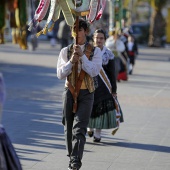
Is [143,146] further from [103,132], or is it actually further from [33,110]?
[33,110]

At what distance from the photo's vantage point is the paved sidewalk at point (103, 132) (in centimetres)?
938

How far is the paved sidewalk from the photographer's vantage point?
9383mm

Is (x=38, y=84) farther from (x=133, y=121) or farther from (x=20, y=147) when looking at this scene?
(x=20, y=147)

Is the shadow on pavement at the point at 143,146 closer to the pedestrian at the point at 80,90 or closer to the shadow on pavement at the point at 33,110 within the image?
the shadow on pavement at the point at 33,110

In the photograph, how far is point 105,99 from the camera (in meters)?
10.7

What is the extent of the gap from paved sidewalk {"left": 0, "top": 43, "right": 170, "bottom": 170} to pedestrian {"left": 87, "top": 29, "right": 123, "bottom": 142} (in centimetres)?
32

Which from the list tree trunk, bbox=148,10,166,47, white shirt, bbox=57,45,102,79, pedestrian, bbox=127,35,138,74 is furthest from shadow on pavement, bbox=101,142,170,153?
tree trunk, bbox=148,10,166,47

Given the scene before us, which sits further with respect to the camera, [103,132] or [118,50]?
[118,50]

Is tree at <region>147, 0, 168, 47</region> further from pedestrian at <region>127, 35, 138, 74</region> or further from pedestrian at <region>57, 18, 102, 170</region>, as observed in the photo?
pedestrian at <region>57, 18, 102, 170</region>

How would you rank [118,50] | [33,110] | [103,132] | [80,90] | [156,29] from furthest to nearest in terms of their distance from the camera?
1. [156,29]
2. [118,50]
3. [33,110]
4. [103,132]
5. [80,90]

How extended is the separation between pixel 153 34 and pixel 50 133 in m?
31.9

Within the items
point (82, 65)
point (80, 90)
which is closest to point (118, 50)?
point (80, 90)

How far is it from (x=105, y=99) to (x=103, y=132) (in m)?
1.35

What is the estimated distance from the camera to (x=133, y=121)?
42.4ft
